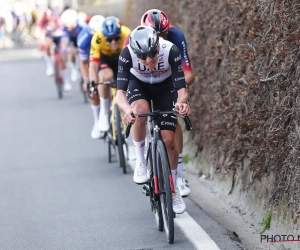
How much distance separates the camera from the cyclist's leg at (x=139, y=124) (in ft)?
27.2

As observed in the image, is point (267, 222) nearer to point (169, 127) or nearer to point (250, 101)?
point (169, 127)

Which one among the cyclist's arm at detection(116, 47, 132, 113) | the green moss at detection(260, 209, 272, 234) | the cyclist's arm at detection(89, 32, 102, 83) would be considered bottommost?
the green moss at detection(260, 209, 272, 234)

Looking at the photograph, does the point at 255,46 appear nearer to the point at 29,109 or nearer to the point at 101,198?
the point at 101,198

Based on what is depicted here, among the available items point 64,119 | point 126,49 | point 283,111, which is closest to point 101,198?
point 126,49

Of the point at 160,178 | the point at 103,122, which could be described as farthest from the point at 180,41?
the point at 103,122

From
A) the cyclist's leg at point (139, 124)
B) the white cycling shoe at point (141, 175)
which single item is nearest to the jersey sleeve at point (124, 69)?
the cyclist's leg at point (139, 124)

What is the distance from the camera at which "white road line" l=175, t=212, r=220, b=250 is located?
23.8 feet

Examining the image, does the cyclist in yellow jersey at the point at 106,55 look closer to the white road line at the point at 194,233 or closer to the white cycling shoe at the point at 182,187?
the white cycling shoe at the point at 182,187

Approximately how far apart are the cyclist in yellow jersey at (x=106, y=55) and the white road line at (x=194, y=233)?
3303mm

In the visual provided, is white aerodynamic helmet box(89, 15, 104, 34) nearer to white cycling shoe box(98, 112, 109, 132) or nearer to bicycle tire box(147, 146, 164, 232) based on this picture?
white cycling shoe box(98, 112, 109, 132)

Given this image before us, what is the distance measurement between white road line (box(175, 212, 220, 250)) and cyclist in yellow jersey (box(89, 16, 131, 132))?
10.8ft

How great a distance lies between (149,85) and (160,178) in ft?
3.63

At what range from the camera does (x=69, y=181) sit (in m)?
11.6

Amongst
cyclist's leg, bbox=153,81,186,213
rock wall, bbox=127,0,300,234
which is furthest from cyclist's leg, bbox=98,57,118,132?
cyclist's leg, bbox=153,81,186,213
